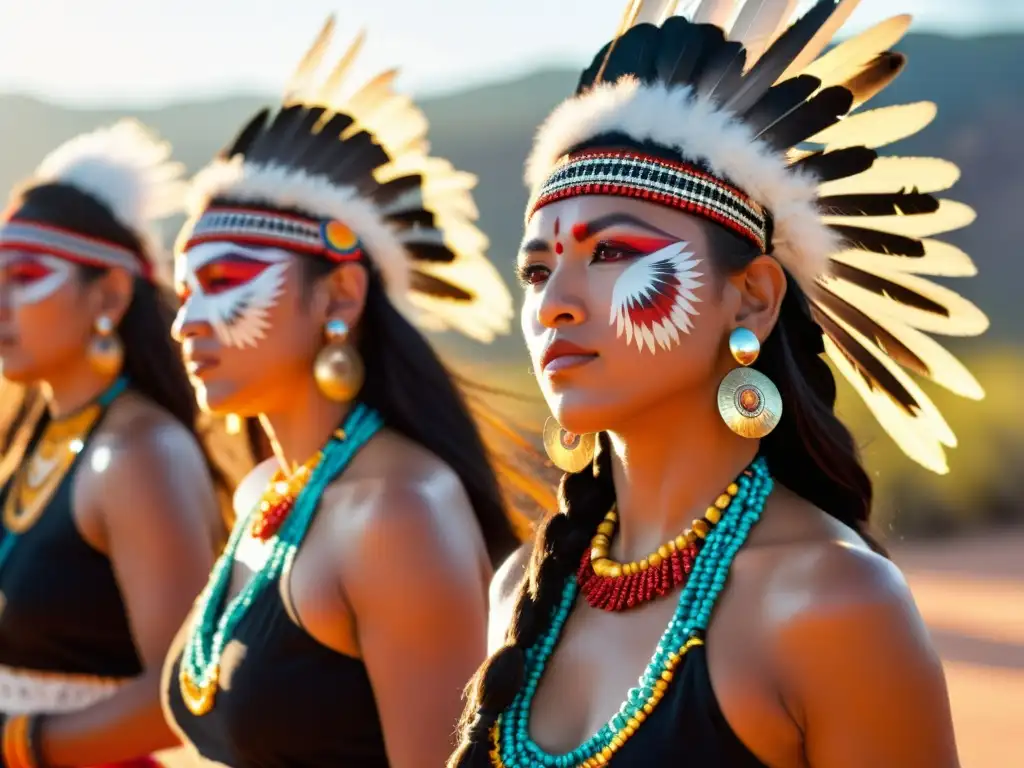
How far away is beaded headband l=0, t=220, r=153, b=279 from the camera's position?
5.00 metres

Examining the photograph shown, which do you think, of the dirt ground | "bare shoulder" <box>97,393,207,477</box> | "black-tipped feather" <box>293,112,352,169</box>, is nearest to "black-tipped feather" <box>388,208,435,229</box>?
"black-tipped feather" <box>293,112,352,169</box>

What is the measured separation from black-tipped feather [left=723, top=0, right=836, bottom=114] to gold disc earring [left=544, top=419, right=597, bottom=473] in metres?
0.72

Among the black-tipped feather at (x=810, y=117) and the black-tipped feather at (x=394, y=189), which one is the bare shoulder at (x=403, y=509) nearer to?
the black-tipped feather at (x=394, y=189)

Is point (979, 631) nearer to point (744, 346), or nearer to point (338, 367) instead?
point (338, 367)

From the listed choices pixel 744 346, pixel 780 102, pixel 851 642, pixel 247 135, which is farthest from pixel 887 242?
pixel 247 135

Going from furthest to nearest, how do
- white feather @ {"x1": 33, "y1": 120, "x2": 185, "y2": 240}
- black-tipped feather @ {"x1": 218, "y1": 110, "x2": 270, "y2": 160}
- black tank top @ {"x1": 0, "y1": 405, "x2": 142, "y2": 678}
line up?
white feather @ {"x1": 33, "y1": 120, "x2": 185, "y2": 240}, black tank top @ {"x1": 0, "y1": 405, "x2": 142, "y2": 678}, black-tipped feather @ {"x1": 218, "y1": 110, "x2": 270, "y2": 160}

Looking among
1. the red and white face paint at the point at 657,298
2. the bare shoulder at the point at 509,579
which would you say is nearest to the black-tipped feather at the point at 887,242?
the red and white face paint at the point at 657,298

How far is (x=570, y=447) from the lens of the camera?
9.26 ft

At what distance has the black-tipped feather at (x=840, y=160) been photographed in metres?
2.72

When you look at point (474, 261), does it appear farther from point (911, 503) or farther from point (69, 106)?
point (69, 106)

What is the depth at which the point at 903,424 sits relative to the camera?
2932 mm

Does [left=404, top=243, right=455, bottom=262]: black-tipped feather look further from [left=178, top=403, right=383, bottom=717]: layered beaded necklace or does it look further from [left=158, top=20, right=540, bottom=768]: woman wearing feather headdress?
[left=178, top=403, right=383, bottom=717]: layered beaded necklace

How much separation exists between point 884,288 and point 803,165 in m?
0.35

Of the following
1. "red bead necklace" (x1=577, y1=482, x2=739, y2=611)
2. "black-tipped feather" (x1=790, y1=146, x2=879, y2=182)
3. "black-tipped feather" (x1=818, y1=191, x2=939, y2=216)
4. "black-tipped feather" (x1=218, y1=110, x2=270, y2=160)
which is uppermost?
"black-tipped feather" (x1=790, y1=146, x2=879, y2=182)
